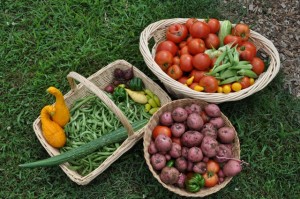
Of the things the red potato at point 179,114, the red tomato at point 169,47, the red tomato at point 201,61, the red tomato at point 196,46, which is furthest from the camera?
the red tomato at point 169,47

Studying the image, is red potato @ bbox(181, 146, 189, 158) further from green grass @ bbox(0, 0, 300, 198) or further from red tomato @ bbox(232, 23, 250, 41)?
red tomato @ bbox(232, 23, 250, 41)

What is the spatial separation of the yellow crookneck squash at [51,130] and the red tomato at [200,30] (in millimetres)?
1560

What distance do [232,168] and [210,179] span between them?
213 millimetres

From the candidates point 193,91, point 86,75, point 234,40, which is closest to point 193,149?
point 193,91

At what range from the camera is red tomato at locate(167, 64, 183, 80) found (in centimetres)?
392

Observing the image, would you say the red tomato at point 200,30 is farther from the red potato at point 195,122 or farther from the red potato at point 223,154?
the red potato at point 223,154

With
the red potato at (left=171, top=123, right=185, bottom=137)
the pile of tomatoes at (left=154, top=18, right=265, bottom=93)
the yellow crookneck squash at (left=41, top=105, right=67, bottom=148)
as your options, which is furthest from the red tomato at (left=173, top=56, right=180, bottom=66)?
the yellow crookneck squash at (left=41, top=105, right=67, bottom=148)

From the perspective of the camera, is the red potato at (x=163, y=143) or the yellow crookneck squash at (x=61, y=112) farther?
the yellow crookneck squash at (x=61, y=112)

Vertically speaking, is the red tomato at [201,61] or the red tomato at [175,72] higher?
the red tomato at [201,61]

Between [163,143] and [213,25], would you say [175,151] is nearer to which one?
[163,143]

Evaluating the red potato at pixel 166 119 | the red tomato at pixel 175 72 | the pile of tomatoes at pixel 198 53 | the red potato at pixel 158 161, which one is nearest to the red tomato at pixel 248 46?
the pile of tomatoes at pixel 198 53

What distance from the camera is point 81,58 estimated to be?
449 cm

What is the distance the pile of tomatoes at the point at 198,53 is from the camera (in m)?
3.85

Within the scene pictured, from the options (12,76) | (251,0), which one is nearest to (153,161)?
(12,76)
